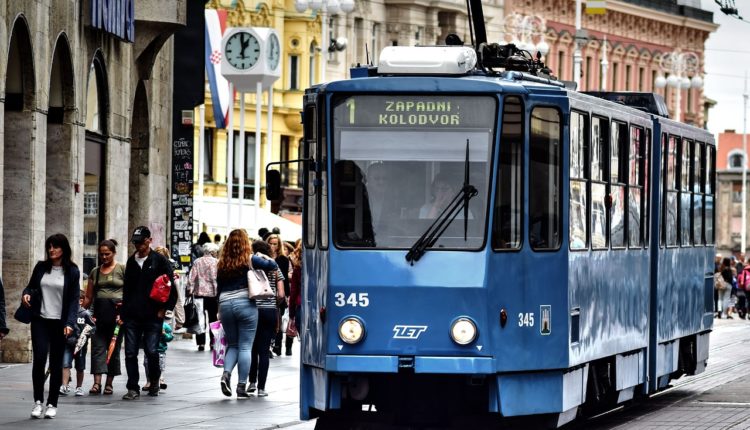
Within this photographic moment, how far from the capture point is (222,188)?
78.2m

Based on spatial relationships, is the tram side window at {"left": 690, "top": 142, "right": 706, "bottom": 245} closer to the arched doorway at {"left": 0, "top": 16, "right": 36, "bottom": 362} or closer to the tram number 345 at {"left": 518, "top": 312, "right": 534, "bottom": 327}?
the tram number 345 at {"left": 518, "top": 312, "right": 534, "bottom": 327}

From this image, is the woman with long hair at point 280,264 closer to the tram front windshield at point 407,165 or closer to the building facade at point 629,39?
the tram front windshield at point 407,165

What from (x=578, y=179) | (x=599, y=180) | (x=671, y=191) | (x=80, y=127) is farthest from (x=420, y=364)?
(x=80, y=127)

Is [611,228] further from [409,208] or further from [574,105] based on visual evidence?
[409,208]

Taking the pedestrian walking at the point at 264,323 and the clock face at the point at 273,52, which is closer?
the pedestrian walking at the point at 264,323

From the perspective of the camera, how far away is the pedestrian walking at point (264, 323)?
23.1 meters

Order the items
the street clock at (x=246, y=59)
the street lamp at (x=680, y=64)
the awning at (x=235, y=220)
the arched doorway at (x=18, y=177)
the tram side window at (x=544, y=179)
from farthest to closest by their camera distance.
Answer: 1. the street lamp at (x=680, y=64)
2. the awning at (x=235, y=220)
3. the street clock at (x=246, y=59)
4. the arched doorway at (x=18, y=177)
5. the tram side window at (x=544, y=179)

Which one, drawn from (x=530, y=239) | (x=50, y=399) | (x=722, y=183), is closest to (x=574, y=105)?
(x=530, y=239)

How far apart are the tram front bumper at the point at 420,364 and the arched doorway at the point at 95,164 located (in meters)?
14.9

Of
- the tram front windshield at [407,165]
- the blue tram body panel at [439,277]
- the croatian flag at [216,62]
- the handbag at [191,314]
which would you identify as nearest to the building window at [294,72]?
the croatian flag at [216,62]

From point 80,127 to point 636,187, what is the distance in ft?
36.0

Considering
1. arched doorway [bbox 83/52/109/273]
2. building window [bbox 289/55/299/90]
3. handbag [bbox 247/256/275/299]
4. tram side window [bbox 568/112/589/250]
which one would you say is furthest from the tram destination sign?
building window [bbox 289/55/299/90]

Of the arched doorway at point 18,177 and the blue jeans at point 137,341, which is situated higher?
the arched doorway at point 18,177

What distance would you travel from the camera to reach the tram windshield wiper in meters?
16.8
